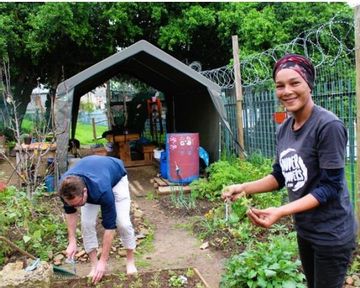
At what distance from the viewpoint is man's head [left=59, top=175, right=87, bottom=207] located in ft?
9.92

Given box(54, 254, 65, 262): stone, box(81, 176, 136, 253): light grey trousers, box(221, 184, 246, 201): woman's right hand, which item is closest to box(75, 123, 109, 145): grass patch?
box(54, 254, 65, 262): stone

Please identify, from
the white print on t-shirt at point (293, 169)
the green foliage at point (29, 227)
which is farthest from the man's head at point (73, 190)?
the white print on t-shirt at point (293, 169)

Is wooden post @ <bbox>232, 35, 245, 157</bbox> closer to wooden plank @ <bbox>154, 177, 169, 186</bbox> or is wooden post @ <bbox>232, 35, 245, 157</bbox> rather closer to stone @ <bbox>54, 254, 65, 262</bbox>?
wooden plank @ <bbox>154, 177, 169, 186</bbox>

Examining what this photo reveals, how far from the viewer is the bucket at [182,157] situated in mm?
7945

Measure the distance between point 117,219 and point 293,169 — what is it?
2405 mm

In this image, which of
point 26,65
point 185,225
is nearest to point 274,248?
point 185,225

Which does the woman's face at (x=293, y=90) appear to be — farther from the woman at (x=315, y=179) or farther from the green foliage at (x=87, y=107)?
the green foliage at (x=87, y=107)

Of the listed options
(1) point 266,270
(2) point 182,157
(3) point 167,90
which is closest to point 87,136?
(3) point 167,90

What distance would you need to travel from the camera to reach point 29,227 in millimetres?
5004

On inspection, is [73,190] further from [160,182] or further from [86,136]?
[86,136]

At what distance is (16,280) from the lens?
3141mm

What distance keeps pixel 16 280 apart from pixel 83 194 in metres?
0.86

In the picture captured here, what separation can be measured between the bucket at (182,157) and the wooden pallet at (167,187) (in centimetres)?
14

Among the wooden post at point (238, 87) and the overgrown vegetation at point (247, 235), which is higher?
the wooden post at point (238, 87)
